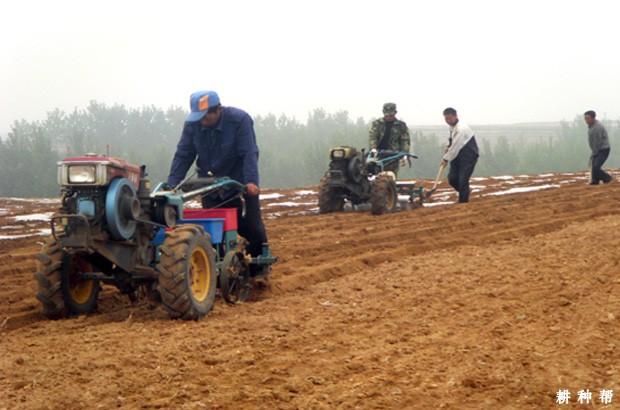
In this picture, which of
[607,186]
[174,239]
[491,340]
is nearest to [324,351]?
[491,340]

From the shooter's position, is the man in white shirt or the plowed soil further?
the man in white shirt

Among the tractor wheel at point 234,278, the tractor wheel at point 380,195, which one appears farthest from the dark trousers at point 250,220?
the tractor wheel at point 380,195

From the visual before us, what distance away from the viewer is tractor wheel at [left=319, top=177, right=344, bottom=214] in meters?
15.3

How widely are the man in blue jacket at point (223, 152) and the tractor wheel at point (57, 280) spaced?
4.64 ft

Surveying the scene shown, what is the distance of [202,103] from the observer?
7.22m

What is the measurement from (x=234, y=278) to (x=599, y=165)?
1384 centimetres

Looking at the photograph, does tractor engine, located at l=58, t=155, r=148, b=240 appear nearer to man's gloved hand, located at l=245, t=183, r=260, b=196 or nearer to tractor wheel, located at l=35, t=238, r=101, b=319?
tractor wheel, located at l=35, t=238, r=101, b=319

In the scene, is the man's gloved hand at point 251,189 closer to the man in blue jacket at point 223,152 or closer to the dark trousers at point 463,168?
the man in blue jacket at point 223,152

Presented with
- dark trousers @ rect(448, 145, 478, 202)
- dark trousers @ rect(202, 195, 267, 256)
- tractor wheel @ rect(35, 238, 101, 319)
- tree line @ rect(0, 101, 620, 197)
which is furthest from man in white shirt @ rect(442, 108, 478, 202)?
tree line @ rect(0, 101, 620, 197)

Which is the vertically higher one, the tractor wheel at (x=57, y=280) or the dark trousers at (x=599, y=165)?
the dark trousers at (x=599, y=165)

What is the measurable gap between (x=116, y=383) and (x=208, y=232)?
263 centimetres

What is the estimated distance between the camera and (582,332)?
5.46 m

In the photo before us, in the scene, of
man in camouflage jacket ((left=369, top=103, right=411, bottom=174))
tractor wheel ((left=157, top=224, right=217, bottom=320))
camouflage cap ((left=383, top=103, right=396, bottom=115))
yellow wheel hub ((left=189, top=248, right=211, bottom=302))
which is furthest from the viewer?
man in camouflage jacket ((left=369, top=103, right=411, bottom=174))

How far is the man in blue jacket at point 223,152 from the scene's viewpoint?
24.0ft
